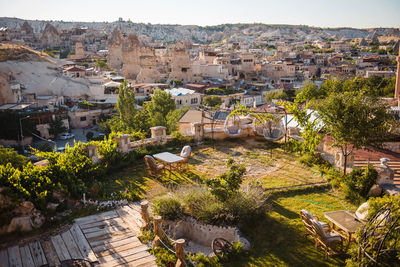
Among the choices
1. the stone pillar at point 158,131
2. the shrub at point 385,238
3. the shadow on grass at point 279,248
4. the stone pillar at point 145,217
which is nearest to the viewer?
the shrub at point 385,238

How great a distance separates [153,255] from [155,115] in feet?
81.0

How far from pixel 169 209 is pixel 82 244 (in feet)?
6.19

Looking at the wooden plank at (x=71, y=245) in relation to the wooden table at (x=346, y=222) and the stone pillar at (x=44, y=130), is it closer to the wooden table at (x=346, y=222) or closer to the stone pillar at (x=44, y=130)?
the wooden table at (x=346, y=222)

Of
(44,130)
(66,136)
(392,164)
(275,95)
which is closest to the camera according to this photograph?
(392,164)

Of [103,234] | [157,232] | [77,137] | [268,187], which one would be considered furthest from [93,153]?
[77,137]

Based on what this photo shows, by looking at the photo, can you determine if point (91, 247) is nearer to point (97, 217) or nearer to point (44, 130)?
point (97, 217)

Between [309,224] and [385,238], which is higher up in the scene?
[385,238]

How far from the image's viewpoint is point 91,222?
725cm

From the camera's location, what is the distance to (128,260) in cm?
597

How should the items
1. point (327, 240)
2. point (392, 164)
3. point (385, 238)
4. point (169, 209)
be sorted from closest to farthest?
point (385, 238) < point (327, 240) < point (169, 209) < point (392, 164)

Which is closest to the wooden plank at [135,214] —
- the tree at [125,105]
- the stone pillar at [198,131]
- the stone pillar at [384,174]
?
the stone pillar at [198,131]

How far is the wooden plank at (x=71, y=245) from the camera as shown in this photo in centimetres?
609

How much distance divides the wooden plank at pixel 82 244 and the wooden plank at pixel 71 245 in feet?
0.20

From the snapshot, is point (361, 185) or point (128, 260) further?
point (361, 185)
